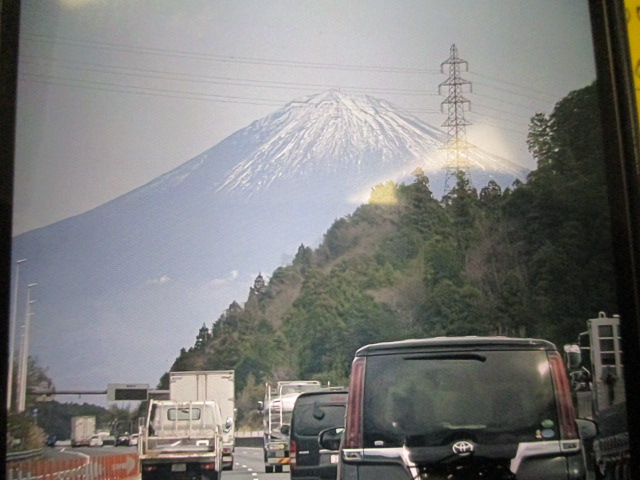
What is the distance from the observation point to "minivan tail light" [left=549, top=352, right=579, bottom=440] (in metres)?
4.79

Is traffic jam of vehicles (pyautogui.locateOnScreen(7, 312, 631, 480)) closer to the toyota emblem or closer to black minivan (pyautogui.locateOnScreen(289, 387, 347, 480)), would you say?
the toyota emblem

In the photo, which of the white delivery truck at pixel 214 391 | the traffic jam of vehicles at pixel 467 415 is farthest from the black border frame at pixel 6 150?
the traffic jam of vehicles at pixel 467 415

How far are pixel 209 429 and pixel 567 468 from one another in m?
2.29

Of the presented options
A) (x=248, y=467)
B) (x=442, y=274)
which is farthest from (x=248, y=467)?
(x=442, y=274)

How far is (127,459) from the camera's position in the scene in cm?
559

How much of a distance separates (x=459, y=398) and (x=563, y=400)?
0.56m

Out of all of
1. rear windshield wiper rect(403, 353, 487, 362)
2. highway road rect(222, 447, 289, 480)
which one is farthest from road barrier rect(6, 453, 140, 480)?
rear windshield wiper rect(403, 353, 487, 362)

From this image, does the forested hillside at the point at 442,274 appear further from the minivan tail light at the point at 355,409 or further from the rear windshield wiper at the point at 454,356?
the rear windshield wiper at the point at 454,356

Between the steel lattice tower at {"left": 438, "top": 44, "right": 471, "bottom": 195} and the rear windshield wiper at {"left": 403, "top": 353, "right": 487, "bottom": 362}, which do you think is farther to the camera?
the steel lattice tower at {"left": 438, "top": 44, "right": 471, "bottom": 195}

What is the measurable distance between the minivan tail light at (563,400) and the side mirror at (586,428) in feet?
0.39

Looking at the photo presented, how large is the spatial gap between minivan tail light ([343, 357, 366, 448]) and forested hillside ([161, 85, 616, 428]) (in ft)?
2.58

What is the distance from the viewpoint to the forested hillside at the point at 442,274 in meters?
5.82

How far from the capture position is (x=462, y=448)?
4.81m

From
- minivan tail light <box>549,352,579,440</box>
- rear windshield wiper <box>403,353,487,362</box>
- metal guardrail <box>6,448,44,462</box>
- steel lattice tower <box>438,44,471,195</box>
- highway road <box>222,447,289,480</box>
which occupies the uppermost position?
steel lattice tower <box>438,44,471,195</box>
